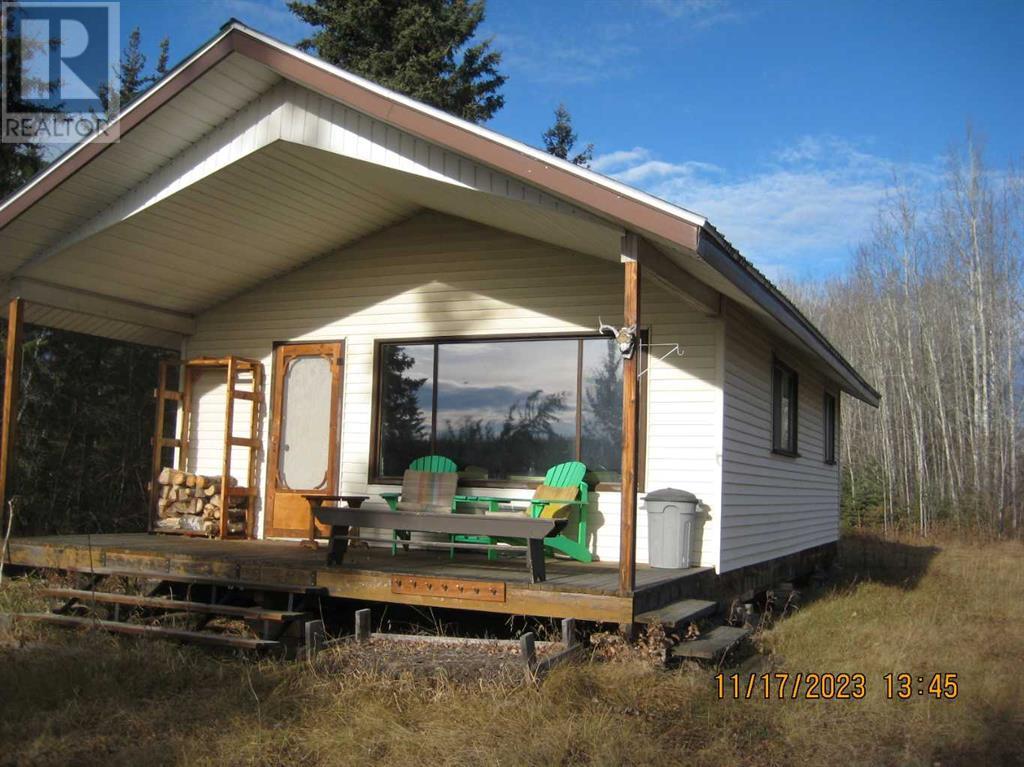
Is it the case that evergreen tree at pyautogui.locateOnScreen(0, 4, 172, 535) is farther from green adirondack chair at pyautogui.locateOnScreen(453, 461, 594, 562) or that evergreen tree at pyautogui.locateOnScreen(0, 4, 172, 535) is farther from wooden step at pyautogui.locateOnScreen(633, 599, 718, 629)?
wooden step at pyautogui.locateOnScreen(633, 599, 718, 629)

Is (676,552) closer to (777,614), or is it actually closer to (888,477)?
(777,614)

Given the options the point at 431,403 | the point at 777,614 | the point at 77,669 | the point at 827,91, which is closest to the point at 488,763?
the point at 77,669

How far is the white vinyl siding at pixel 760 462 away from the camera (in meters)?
8.32

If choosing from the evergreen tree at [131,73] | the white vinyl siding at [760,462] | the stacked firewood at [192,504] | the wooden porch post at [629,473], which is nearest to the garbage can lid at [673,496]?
the white vinyl siding at [760,462]

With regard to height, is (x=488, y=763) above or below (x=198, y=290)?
below

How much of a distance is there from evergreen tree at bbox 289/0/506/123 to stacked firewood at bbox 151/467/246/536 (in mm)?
11303

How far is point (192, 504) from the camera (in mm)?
9930

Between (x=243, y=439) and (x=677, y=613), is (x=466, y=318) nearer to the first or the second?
(x=243, y=439)

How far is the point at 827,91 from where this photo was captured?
57.1ft

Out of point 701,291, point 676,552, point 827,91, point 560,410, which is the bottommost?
point 676,552

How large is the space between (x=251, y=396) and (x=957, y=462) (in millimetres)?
16465

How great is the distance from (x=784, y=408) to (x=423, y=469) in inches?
164

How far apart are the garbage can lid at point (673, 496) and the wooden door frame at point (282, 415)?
340cm

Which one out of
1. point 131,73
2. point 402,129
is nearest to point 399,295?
point 402,129
